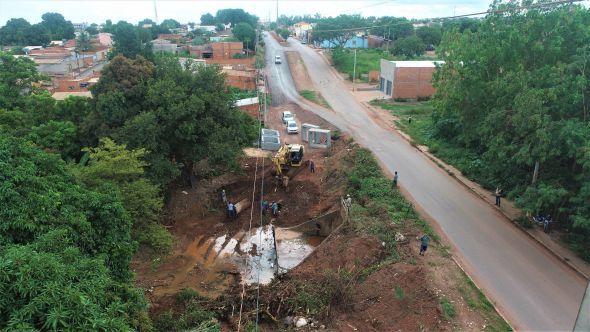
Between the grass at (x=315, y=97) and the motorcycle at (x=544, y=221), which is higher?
the grass at (x=315, y=97)

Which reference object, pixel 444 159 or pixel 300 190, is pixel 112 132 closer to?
pixel 300 190

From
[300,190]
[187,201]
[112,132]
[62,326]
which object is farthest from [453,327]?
[112,132]

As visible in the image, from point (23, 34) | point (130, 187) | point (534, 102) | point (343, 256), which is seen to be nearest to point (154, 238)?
point (130, 187)

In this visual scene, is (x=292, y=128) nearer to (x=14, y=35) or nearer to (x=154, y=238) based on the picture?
(x=154, y=238)

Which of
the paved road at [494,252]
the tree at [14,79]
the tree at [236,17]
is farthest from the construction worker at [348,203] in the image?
the tree at [236,17]

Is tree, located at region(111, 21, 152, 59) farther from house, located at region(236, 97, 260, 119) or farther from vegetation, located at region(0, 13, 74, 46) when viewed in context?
vegetation, located at region(0, 13, 74, 46)

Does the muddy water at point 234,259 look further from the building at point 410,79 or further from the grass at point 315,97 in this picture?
the building at point 410,79
